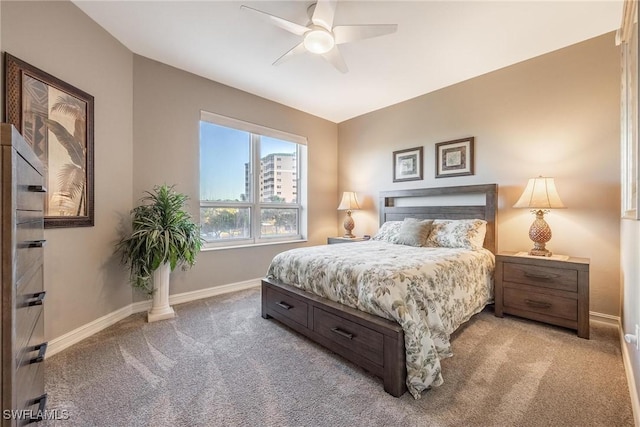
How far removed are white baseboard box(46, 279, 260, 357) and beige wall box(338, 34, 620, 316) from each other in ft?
10.1

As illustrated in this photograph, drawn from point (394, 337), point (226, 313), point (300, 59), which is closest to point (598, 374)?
point (394, 337)

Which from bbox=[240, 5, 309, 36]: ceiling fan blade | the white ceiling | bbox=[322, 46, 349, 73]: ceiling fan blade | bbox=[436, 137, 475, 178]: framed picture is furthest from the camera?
bbox=[436, 137, 475, 178]: framed picture

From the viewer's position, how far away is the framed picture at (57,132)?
6.08 ft

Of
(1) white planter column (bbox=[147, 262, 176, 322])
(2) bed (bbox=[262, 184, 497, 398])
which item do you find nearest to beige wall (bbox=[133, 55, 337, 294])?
(1) white planter column (bbox=[147, 262, 176, 322])

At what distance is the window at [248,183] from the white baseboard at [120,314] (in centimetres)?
60

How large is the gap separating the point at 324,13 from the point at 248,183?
2475 mm

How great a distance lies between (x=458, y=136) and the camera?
3559mm

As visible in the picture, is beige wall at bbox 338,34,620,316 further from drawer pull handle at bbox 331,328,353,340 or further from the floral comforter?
drawer pull handle at bbox 331,328,353,340

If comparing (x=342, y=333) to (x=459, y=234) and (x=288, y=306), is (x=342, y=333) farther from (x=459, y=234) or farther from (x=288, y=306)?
(x=459, y=234)

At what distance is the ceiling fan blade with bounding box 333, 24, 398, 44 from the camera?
2.04 metres

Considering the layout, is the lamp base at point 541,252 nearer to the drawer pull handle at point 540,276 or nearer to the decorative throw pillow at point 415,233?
the drawer pull handle at point 540,276

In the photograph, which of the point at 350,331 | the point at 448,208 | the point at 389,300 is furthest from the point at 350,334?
the point at 448,208

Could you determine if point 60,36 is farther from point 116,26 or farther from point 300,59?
point 300,59

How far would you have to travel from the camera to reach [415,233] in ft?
10.4
